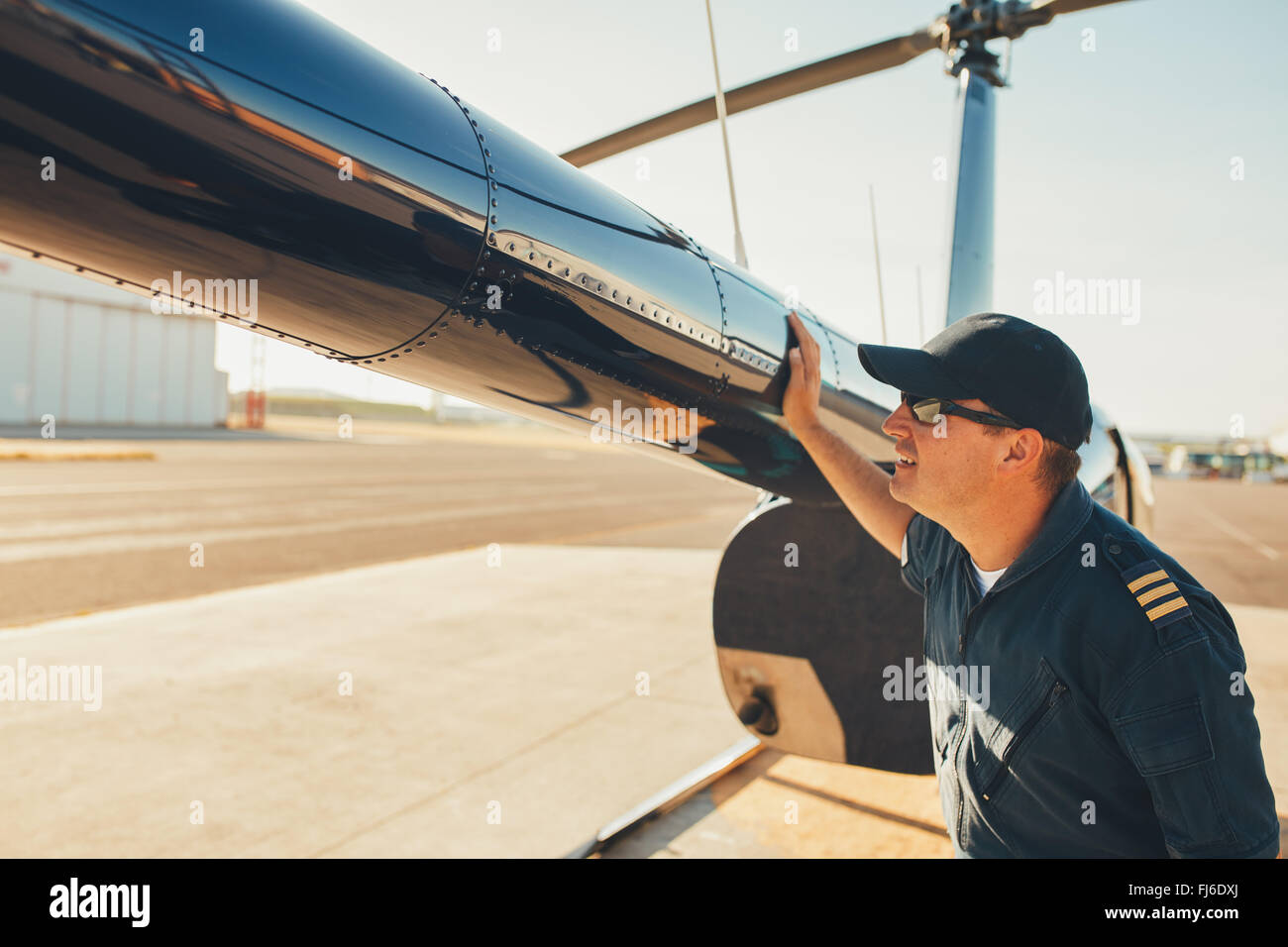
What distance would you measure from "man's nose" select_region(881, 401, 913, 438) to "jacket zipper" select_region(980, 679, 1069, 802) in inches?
26.3

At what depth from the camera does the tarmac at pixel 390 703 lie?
4.08 meters

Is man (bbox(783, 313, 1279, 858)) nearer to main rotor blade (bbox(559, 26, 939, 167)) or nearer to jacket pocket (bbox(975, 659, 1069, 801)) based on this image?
jacket pocket (bbox(975, 659, 1069, 801))

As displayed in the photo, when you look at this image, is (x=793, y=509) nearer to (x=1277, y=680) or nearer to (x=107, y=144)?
(x=107, y=144)

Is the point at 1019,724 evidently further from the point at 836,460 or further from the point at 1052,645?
the point at 836,460

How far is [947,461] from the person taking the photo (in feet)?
6.25

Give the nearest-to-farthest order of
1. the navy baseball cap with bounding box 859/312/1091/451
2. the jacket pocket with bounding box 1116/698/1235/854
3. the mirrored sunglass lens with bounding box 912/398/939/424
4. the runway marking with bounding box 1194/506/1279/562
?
the jacket pocket with bounding box 1116/698/1235/854, the navy baseball cap with bounding box 859/312/1091/451, the mirrored sunglass lens with bounding box 912/398/939/424, the runway marking with bounding box 1194/506/1279/562

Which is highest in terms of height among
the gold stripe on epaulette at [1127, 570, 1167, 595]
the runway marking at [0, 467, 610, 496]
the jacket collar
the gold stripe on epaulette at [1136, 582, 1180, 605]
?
the runway marking at [0, 467, 610, 496]

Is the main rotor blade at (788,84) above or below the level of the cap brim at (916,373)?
above

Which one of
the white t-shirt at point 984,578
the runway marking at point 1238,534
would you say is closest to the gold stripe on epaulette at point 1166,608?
the white t-shirt at point 984,578

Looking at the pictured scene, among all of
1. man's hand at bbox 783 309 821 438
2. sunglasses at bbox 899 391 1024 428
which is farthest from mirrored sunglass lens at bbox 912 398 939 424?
man's hand at bbox 783 309 821 438

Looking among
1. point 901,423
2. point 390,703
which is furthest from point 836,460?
point 390,703

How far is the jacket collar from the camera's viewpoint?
173 centimetres

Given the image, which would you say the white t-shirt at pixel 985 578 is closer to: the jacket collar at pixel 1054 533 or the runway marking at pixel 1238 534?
the jacket collar at pixel 1054 533

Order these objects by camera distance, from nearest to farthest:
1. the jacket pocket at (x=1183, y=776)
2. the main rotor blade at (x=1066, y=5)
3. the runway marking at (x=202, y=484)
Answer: the jacket pocket at (x=1183, y=776), the main rotor blade at (x=1066, y=5), the runway marking at (x=202, y=484)
